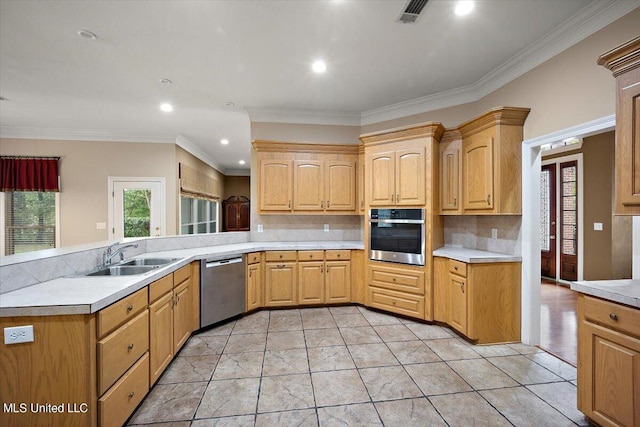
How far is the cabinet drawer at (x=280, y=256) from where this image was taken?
395 centimetres

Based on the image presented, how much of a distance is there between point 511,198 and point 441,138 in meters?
1.10

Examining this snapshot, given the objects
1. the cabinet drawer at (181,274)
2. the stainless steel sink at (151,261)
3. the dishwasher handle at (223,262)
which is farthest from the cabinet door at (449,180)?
the stainless steel sink at (151,261)

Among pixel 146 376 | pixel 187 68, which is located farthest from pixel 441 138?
pixel 146 376

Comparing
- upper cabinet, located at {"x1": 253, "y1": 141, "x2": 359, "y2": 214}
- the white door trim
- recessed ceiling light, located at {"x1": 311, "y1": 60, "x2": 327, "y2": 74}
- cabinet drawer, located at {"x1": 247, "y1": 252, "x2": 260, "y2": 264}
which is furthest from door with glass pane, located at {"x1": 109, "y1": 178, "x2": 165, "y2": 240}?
the white door trim

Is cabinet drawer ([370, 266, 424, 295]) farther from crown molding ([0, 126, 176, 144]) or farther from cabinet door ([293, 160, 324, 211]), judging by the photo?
crown molding ([0, 126, 176, 144])

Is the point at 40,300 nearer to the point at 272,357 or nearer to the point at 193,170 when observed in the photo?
the point at 272,357

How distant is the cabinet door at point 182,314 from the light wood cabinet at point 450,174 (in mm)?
3024

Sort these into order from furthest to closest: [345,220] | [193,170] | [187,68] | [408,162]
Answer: [193,170]
[345,220]
[408,162]
[187,68]

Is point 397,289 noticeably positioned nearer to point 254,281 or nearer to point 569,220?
point 254,281

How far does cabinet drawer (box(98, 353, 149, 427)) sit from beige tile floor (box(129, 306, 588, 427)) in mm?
131

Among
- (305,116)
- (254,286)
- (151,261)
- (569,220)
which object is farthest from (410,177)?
(569,220)

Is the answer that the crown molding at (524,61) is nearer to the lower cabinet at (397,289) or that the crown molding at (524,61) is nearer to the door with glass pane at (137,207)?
the lower cabinet at (397,289)

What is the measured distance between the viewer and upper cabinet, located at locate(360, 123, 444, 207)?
347 cm

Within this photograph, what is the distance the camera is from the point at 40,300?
1535 mm
